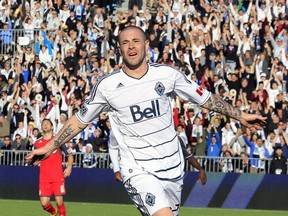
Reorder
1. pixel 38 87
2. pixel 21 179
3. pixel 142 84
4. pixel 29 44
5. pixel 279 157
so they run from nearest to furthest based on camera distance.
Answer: pixel 142 84
pixel 279 157
pixel 21 179
pixel 38 87
pixel 29 44

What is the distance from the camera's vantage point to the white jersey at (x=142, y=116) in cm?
1041

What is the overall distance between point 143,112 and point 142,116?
41mm

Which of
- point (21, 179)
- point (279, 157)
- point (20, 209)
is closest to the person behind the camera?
point (20, 209)

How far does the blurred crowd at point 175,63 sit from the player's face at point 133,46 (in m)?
14.9

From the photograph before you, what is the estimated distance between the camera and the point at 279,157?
81.6 ft

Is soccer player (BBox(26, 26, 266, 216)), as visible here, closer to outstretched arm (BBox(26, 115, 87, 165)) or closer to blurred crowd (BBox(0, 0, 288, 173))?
outstretched arm (BBox(26, 115, 87, 165))

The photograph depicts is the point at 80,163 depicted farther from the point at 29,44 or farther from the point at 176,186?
the point at 176,186

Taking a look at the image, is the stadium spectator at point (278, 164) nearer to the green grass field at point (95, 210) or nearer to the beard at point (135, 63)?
the green grass field at point (95, 210)

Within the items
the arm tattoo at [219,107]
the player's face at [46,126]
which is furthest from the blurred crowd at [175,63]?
the arm tattoo at [219,107]

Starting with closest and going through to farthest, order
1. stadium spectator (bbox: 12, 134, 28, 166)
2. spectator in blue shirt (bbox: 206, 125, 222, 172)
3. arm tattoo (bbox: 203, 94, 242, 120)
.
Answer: arm tattoo (bbox: 203, 94, 242, 120), spectator in blue shirt (bbox: 206, 125, 222, 172), stadium spectator (bbox: 12, 134, 28, 166)

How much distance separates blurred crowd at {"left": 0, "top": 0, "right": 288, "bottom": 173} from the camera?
85.8ft

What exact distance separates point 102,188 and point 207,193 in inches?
103

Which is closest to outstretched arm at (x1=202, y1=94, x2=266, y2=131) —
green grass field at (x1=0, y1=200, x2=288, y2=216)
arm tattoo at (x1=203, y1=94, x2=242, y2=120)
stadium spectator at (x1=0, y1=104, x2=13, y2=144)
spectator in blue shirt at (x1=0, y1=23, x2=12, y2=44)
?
arm tattoo at (x1=203, y1=94, x2=242, y2=120)

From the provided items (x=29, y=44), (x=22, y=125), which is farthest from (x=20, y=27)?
(x=22, y=125)
